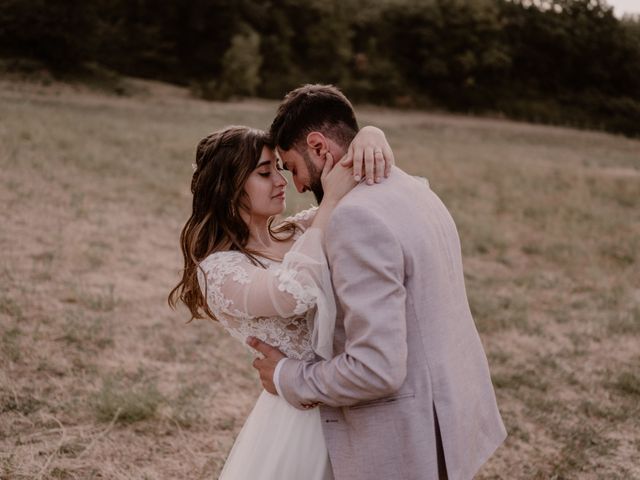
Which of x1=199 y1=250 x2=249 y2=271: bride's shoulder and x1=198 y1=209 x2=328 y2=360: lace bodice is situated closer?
x1=198 y1=209 x2=328 y2=360: lace bodice

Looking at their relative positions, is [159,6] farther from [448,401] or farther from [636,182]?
[448,401]

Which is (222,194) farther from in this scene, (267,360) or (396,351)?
(396,351)

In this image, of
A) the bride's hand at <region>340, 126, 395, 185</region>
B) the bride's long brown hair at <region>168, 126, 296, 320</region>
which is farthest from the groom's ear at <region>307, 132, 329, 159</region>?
the bride's long brown hair at <region>168, 126, 296, 320</region>

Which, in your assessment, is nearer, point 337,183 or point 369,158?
point 369,158

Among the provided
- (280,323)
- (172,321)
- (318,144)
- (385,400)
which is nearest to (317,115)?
(318,144)

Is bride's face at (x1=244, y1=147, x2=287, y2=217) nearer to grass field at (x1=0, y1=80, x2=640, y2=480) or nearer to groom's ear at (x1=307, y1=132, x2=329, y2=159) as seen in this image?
groom's ear at (x1=307, y1=132, x2=329, y2=159)

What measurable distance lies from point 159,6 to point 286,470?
37.8m

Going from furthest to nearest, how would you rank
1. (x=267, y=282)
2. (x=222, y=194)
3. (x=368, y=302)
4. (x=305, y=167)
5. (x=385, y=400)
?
(x=222, y=194) < (x=305, y=167) < (x=267, y=282) < (x=385, y=400) < (x=368, y=302)

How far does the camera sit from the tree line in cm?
3269

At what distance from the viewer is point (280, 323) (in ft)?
7.35

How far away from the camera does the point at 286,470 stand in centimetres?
224

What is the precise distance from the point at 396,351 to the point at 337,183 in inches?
24.9

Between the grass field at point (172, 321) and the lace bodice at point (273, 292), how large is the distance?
1809 mm

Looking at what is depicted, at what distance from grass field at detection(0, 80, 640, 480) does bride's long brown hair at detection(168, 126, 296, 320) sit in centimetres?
175
